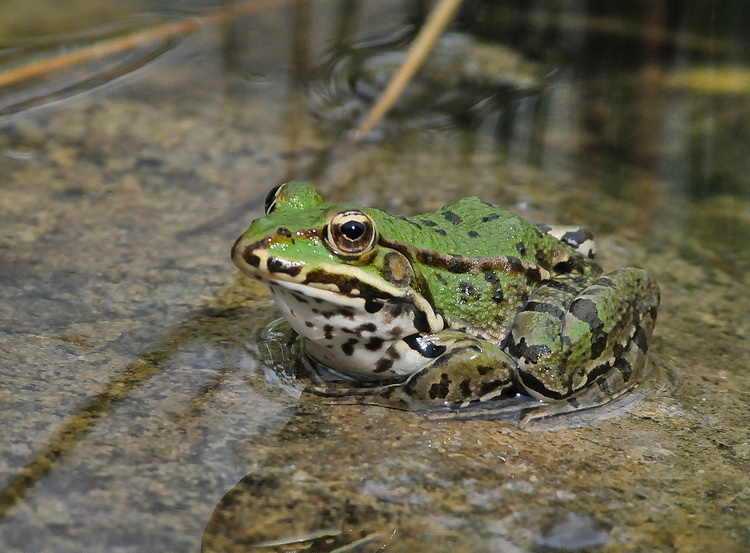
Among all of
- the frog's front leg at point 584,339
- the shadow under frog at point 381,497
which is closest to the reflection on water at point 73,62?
the shadow under frog at point 381,497

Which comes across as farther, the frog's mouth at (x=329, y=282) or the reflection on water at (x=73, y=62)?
the reflection on water at (x=73, y=62)

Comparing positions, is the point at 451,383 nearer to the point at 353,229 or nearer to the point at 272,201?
the point at 353,229

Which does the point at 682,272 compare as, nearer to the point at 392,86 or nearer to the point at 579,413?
the point at 579,413

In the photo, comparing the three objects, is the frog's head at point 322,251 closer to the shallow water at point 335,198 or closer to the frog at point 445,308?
the frog at point 445,308

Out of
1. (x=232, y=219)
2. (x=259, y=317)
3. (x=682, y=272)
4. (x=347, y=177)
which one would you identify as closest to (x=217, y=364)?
(x=259, y=317)

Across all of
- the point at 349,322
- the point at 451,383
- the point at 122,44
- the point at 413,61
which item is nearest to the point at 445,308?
the point at 451,383

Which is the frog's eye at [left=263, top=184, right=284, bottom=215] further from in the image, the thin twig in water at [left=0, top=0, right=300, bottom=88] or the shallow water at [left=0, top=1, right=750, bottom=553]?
the thin twig in water at [left=0, top=0, right=300, bottom=88]

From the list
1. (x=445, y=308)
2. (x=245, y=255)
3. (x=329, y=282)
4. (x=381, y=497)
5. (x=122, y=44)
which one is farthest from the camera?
(x=122, y=44)
